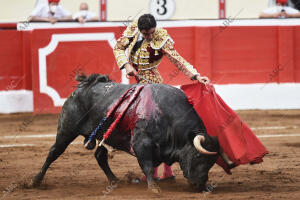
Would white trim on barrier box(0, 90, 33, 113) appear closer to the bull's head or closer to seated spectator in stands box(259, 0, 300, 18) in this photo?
seated spectator in stands box(259, 0, 300, 18)

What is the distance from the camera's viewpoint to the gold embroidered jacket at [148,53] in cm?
496

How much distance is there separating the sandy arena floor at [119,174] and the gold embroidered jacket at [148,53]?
0.88 metres

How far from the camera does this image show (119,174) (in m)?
5.47

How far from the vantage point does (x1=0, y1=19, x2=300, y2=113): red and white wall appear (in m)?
9.27

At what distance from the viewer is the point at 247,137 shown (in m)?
4.59

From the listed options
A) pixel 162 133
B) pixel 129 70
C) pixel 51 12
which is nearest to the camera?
pixel 162 133

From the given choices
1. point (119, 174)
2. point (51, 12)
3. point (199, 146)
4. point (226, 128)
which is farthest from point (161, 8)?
point (199, 146)

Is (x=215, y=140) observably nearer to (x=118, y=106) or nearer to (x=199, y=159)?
(x=199, y=159)

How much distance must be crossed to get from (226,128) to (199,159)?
0.33 metres

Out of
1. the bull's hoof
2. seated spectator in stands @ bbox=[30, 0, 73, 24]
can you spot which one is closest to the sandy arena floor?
the bull's hoof

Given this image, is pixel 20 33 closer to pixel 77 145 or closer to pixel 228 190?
pixel 77 145

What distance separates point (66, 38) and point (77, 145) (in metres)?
2.58

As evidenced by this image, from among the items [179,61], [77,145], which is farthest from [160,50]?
[77,145]

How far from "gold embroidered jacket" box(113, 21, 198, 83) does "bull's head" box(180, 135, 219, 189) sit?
0.66 meters
